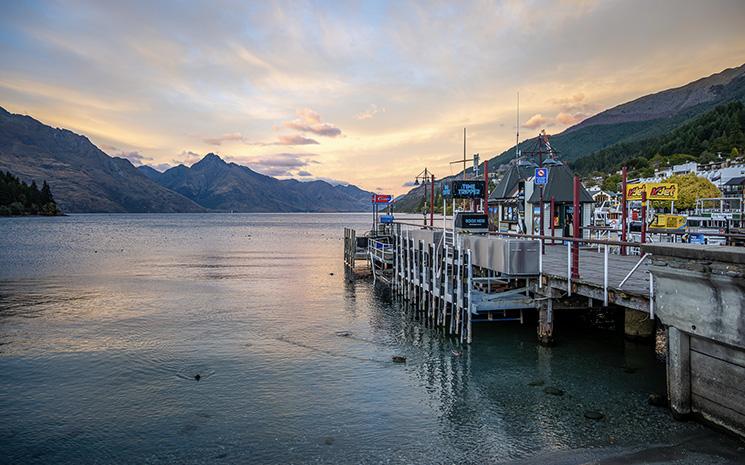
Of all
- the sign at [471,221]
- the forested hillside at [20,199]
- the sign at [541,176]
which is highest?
the forested hillside at [20,199]

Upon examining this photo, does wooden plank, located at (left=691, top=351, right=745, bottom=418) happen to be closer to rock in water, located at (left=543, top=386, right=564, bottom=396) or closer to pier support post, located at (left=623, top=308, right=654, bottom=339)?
rock in water, located at (left=543, top=386, right=564, bottom=396)

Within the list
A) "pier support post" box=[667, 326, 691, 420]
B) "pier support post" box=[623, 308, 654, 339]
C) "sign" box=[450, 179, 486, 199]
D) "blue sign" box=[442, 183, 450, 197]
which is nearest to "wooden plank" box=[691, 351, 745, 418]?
"pier support post" box=[667, 326, 691, 420]

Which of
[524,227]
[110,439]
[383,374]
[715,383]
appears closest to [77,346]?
[110,439]

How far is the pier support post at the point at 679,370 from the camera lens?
9.94 metres

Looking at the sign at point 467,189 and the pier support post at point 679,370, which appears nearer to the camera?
the pier support post at point 679,370

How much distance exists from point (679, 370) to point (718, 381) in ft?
2.48

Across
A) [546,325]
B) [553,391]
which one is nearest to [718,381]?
[553,391]

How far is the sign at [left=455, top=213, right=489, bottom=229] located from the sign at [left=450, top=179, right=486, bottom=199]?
873 mm

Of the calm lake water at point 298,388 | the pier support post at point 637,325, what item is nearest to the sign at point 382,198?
the calm lake water at point 298,388

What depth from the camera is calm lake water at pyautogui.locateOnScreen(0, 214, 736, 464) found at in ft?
35.1

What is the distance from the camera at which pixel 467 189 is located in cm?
2291

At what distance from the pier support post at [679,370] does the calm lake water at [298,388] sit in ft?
1.37

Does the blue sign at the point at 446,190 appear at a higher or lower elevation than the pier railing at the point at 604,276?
higher

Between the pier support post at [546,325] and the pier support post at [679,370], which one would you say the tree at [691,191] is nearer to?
the pier support post at [546,325]
